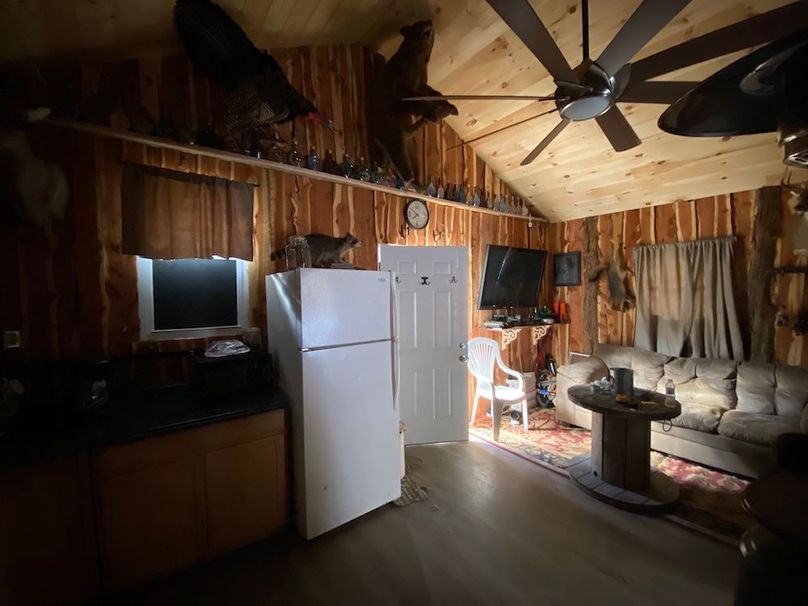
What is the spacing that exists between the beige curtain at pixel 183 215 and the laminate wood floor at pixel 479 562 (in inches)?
73.6

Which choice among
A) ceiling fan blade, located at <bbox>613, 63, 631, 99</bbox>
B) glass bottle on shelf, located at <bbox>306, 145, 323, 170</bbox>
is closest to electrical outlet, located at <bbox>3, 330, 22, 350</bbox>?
glass bottle on shelf, located at <bbox>306, 145, 323, 170</bbox>

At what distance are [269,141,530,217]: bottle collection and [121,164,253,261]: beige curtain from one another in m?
0.51

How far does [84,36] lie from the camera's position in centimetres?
188

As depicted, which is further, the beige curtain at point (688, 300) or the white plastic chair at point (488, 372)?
the white plastic chair at point (488, 372)

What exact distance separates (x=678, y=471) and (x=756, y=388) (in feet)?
3.35

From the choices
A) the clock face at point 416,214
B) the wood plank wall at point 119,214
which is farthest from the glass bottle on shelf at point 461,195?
the wood plank wall at point 119,214

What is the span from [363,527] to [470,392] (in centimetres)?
217

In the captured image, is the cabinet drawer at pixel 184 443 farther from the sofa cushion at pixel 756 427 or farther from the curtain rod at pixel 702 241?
the curtain rod at pixel 702 241

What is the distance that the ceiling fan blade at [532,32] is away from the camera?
1.52 m

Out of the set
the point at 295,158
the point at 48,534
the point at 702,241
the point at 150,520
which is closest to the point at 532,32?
the point at 295,158

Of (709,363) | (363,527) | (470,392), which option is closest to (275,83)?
(363,527)

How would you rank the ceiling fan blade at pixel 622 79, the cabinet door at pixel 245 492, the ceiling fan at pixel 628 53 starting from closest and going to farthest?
the ceiling fan at pixel 628 53 < the ceiling fan blade at pixel 622 79 < the cabinet door at pixel 245 492

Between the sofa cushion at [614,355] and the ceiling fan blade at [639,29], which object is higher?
the ceiling fan blade at [639,29]

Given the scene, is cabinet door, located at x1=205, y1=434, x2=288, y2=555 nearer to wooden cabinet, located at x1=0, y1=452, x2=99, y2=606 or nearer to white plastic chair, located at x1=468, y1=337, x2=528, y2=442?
wooden cabinet, located at x1=0, y1=452, x2=99, y2=606
